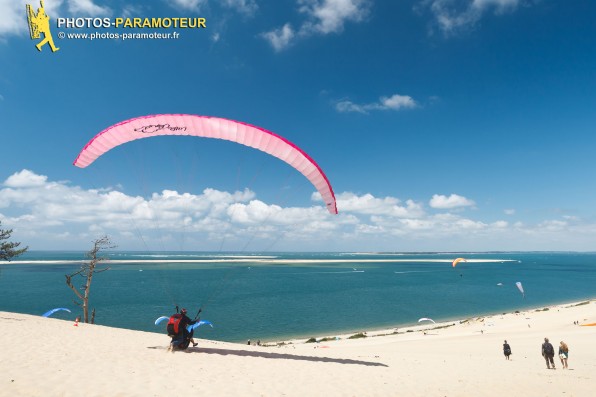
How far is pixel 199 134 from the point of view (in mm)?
11266

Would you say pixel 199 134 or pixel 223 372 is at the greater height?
pixel 199 134

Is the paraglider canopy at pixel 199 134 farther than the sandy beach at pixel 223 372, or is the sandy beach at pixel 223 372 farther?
the paraglider canopy at pixel 199 134

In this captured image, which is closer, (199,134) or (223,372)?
(223,372)

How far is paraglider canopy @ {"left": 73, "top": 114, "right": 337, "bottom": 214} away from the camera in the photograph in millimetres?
10812

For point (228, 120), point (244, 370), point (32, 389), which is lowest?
point (244, 370)

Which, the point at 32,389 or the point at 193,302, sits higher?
the point at 32,389

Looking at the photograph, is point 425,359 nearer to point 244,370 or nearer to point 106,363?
point 244,370

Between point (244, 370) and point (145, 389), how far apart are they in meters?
2.90

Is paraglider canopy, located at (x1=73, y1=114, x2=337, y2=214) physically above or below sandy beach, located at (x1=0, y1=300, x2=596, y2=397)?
above

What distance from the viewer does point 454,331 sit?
27156 mm

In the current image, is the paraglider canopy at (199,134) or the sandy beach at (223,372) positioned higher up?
the paraglider canopy at (199,134)

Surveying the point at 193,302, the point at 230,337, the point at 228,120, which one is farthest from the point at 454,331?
the point at 193,302

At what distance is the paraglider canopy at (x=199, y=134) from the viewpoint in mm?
10812

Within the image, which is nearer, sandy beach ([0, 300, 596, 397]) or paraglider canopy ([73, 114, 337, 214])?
sandy beach ([0, 300, 596, 397])
